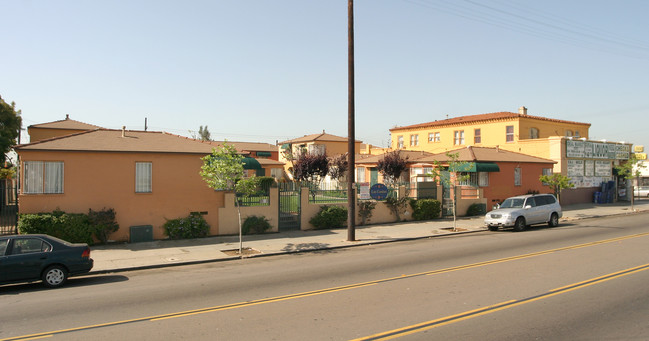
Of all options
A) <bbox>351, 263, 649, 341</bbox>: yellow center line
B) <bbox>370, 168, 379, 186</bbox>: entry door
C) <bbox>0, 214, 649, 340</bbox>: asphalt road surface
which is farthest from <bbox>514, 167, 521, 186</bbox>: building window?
<bbox>351, 263, 649, 341</bbox>: yellow center line

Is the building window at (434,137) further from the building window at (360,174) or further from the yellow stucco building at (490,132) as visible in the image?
the building window at (360,174)

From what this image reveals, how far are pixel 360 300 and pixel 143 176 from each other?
1269 centimetres

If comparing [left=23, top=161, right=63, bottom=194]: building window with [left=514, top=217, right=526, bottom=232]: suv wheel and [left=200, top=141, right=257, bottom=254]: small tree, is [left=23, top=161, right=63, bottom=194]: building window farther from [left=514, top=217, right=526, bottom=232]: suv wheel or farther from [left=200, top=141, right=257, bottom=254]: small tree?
[left=514, top=217, right=526, bottom=232]: suv wheel

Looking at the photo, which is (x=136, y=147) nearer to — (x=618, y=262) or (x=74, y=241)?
(x=74, y=241)

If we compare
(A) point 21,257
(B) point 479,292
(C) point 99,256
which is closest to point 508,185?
(B) point 479,292

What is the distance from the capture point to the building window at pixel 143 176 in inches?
712

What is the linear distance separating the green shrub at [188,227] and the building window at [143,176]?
172 centimetres

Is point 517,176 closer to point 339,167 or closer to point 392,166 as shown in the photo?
point 392,166

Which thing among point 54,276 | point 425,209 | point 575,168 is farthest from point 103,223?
point 575,168

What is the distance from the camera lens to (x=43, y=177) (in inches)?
652

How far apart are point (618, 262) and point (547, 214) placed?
11169mm

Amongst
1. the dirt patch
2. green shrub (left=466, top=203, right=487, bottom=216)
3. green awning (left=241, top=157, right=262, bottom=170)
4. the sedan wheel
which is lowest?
the dirt patch

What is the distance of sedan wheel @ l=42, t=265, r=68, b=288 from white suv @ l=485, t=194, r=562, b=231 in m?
18.9

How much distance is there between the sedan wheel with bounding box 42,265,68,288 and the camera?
429 inches
